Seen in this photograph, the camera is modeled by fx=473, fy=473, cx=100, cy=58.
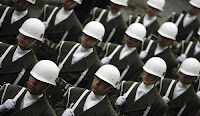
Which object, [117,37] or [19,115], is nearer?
[19,115]

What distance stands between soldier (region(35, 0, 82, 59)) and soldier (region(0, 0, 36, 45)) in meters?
0.66

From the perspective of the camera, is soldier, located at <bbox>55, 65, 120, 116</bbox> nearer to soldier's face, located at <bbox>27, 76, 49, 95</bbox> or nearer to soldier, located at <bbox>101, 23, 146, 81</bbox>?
soldier's face, located at <bbox>27, 76, 49, 95</bbox>

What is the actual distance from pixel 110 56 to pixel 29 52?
2.47 m

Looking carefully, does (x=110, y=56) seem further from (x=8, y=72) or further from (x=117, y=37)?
(x=8, y=72)

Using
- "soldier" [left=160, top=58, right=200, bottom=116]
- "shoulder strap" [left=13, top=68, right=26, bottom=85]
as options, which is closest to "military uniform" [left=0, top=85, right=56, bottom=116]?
"shoulder strap" [left=13, top=68, right=26, bottom=85]

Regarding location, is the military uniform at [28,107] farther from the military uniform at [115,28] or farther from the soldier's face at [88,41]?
the military uniform at [115,28]

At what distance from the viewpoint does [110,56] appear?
34.6ft

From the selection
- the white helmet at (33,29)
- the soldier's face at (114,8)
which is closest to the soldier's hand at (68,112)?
the white helmet at (33,29)

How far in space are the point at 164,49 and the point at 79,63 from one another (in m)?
2.91

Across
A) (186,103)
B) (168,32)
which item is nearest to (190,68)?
(186,103)

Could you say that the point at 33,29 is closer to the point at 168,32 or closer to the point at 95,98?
the point at 95,98

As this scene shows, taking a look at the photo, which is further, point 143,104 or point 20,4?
point 20,4

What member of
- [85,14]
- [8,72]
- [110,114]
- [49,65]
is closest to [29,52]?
[8,72]

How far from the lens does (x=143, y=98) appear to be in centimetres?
905
